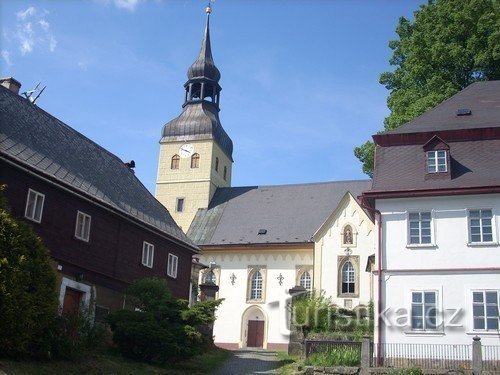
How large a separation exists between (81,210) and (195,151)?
1117 inches

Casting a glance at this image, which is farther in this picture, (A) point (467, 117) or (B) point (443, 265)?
(A) point (467, 117)

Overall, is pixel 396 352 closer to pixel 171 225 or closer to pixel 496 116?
pixel 496 116

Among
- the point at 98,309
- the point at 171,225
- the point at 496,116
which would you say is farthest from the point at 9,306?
the point at 496,116

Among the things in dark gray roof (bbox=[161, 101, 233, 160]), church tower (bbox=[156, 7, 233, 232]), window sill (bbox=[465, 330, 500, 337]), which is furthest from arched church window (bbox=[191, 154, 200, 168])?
window sill (bbox=[465, 330, 500, 337])

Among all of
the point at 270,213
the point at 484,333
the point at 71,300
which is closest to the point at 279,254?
the point at 270,213

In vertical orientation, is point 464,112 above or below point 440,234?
above

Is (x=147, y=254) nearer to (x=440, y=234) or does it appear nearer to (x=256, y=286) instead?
(x=440, y=234)

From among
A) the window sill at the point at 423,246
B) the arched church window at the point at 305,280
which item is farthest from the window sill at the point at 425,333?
the arched church window at the point at 305,280

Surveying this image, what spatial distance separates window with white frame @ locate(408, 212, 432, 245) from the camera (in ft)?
79.3

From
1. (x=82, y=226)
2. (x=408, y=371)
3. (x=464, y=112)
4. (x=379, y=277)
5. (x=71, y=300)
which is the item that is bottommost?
(x=408, y=371)

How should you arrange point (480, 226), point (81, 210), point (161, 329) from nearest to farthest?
point (161, 329), point (480, 226), point (81, 210)

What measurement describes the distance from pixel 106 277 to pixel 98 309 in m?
1.25

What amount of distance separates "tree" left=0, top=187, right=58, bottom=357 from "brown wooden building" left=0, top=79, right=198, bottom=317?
3.83 m

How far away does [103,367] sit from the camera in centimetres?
2003
